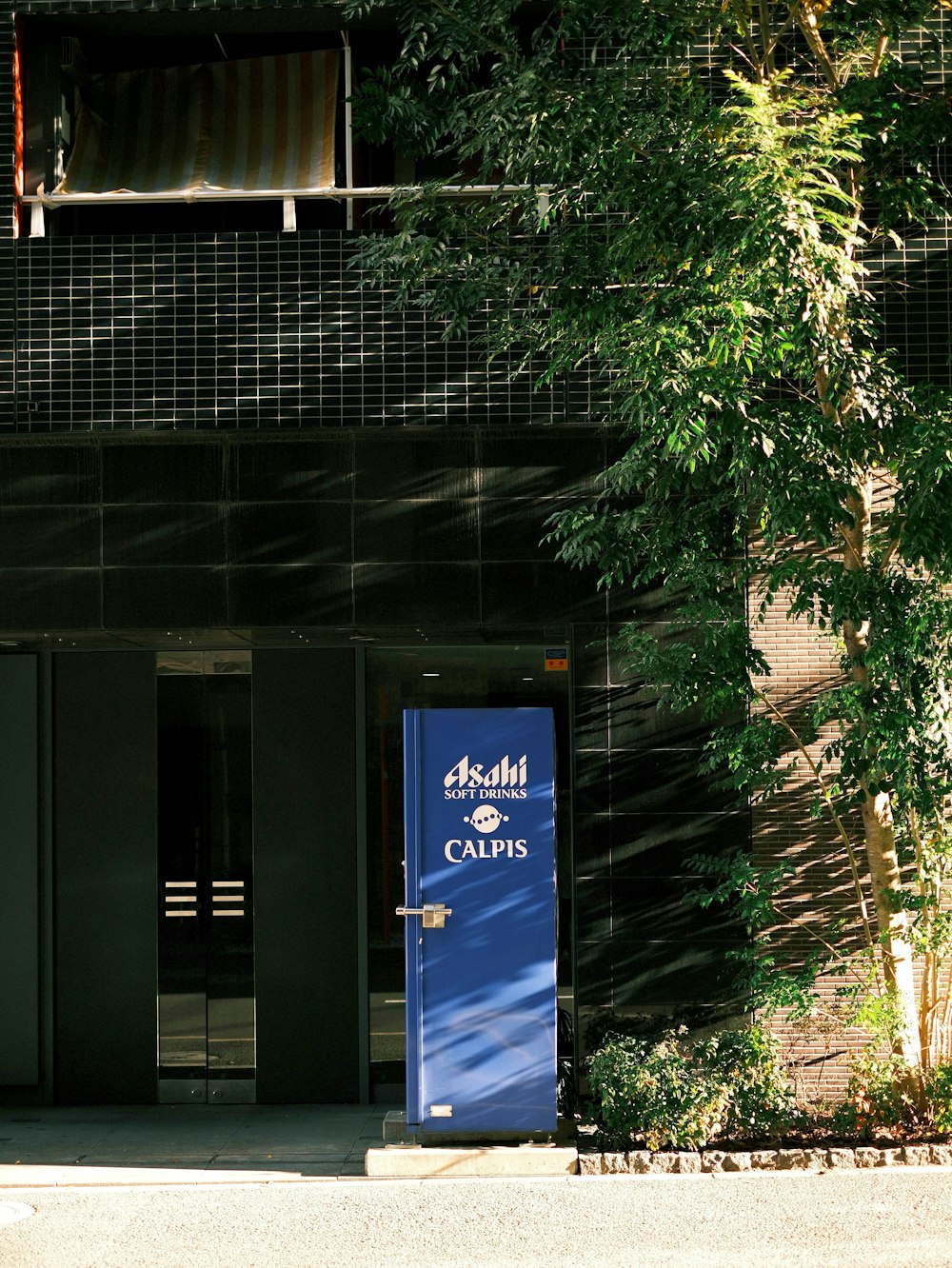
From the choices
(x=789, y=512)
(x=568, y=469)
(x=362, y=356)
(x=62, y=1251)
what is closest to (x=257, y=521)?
(x=362, y=356)

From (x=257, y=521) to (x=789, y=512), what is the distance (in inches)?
153

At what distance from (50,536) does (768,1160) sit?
615cm

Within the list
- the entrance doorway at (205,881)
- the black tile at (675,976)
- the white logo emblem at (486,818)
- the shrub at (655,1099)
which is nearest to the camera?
the shrub at (655,1099)

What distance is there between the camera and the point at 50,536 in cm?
971

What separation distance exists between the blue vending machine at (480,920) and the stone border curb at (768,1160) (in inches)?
18.5

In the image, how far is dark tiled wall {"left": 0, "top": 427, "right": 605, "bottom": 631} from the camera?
9.65 metres

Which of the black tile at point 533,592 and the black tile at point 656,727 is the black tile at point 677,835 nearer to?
the black tile at point 656,727

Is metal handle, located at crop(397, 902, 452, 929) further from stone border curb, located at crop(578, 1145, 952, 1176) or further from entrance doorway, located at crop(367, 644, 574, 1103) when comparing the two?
entrance doorway, located at crop(367, 644, 574, 1103)

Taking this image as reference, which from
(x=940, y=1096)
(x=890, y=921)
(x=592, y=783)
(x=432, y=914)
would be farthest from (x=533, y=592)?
(x=940, y=1096)

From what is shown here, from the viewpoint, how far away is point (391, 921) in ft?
34.2

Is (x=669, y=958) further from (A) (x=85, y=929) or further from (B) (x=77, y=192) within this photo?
(B) (x=77, y=192)

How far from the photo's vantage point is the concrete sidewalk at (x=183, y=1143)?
8211 mm

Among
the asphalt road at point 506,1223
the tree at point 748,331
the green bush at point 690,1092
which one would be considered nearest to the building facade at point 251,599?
the tree at point 748,331

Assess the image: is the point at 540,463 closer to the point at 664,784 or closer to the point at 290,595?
the point at 290,595
